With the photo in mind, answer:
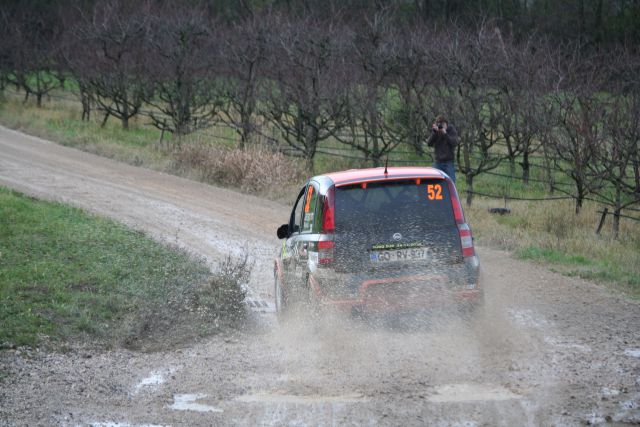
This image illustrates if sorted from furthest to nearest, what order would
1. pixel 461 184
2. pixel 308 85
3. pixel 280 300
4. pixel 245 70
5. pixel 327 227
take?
pixel 245 70, pixel 461 184, pixel 308 85, pixel 280 300, pixel 327 227

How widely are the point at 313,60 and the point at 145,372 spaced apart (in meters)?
17.5

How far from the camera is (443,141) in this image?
16109mm

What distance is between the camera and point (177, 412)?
243 inches

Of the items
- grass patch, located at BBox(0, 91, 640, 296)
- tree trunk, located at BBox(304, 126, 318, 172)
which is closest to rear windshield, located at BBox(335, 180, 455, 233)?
grass patch, located at BBox(0, 91, 640, 296)

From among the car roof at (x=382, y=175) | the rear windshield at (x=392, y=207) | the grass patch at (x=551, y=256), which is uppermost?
the car roof at (x=382, y=175)

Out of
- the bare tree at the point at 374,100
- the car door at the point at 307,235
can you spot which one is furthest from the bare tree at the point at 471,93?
the car door at the point at 307,235

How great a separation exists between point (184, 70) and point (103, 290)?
21948 mm

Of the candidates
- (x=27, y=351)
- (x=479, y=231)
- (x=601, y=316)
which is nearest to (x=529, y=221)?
(x=479, y=231)

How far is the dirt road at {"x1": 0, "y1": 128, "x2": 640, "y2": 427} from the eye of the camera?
233 inches

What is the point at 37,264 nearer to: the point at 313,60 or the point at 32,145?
the point at 313,60

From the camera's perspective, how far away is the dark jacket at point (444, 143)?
16.0 metres

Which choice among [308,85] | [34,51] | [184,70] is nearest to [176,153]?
[308,85]

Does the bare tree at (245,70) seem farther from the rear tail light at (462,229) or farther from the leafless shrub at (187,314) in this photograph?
the rear tail light at (462,229)

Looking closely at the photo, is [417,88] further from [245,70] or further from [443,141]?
[245,70]
